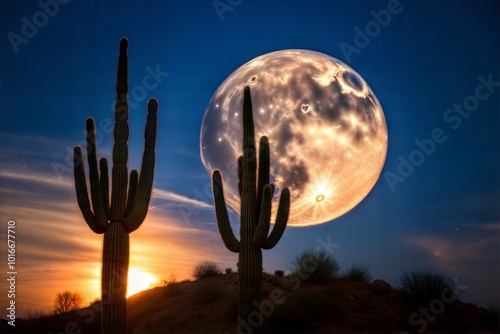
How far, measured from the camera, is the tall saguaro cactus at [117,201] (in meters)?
11.3

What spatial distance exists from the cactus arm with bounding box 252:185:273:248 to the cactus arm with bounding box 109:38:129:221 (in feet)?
11.1

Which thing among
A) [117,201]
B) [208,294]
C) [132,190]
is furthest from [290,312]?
[117,201]

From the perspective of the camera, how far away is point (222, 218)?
12047mm

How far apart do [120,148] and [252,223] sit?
3790 mm

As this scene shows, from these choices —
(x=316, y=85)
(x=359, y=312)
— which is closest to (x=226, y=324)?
(x=359, y=312)

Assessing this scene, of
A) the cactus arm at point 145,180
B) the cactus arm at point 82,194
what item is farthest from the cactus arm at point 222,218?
the cactus arm at point 82,194

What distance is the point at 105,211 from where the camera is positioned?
11758mm

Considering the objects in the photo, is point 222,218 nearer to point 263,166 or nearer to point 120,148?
point 263,166

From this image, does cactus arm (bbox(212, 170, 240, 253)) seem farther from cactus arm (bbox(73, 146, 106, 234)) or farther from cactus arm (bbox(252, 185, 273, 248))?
cactus arm (bbox(73, 146, 106, 234))

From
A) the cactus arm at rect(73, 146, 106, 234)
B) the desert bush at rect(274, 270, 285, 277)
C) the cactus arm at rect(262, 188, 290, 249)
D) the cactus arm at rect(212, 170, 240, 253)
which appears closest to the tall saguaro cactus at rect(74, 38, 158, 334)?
the cactus arm at rect(73, 146, 106, 234)

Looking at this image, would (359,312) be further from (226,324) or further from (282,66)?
(282,66)

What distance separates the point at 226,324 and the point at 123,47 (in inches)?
411

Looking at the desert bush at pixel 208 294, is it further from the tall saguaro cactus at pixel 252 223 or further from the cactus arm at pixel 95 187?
the cactus arm at pixel 95 187

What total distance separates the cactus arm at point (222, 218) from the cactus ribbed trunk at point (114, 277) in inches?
91.9
